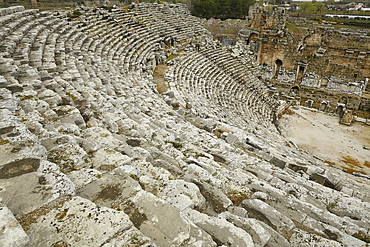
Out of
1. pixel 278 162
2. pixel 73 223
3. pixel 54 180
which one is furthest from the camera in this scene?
pixel 278 162

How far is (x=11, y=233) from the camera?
196 centimetres

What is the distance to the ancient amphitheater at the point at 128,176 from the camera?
248cm

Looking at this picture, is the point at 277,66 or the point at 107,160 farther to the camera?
the point at 277,66

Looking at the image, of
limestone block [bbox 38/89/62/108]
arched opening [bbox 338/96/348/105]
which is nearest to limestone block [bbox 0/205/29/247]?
limestone block [bbox 38/89/62/108]

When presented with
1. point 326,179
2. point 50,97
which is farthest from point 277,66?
point 50,97

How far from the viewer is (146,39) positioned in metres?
18.4

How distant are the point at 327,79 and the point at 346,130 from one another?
6.14m

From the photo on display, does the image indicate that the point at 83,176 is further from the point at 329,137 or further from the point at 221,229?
the point at 329,137

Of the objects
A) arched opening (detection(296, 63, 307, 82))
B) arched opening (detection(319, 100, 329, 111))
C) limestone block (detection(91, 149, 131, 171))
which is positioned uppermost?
limestone block (detection(91, 149, 131, 171))

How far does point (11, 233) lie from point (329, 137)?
62.6 ft

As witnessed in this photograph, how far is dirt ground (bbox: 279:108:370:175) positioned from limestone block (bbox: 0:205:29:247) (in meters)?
14.7

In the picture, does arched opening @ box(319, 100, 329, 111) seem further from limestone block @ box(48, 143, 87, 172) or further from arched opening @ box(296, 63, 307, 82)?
limestone block @ box(48, 143, 87, 172)

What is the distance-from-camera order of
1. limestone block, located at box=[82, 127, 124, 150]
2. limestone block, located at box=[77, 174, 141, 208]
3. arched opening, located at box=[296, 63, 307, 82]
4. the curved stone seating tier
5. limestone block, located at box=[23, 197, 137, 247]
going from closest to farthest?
limestone block, located at box=[23, 197, 137, 247], limestone block, located at box=[77, 174, 141, 208], limestone block, located at box=[82, 127, 124, 150], the curved stone seating tier, arched opening, located at box=[296, 63, 307, 82]

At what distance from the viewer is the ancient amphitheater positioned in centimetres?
248
